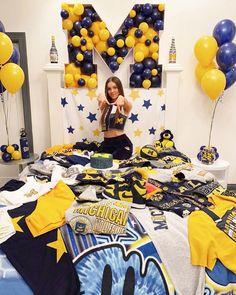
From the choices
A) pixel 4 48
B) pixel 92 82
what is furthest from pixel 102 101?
pixel 4 48

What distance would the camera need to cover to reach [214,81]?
263 centimetres

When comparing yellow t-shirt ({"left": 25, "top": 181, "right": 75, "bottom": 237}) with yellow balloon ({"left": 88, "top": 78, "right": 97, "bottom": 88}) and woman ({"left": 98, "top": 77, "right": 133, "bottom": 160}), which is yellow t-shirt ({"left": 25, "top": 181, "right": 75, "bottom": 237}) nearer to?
woman ({"left": 98, "top": 77, "right": 133, "bottom": 160})

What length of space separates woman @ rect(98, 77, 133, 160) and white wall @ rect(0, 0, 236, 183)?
0.68 meters

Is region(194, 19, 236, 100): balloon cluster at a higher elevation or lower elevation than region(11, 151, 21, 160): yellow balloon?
higher

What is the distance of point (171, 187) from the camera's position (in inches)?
66.7

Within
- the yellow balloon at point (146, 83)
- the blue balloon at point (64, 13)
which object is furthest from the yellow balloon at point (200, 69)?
the blue balloon at point (64, 13)

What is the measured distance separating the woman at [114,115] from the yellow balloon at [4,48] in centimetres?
95

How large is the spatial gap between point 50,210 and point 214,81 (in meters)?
2.05

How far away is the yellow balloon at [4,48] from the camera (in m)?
2.26

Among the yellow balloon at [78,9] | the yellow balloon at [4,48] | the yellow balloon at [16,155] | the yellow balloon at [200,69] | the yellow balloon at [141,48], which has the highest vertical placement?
the yellow balloon at [78,9]

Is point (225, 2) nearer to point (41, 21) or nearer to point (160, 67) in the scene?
point (160, 67)

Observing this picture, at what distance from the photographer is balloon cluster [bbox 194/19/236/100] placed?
261 centimetres

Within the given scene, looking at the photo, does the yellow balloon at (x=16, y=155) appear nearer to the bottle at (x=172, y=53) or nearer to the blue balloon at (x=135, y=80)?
the blue balloon at (x=135, y=80)

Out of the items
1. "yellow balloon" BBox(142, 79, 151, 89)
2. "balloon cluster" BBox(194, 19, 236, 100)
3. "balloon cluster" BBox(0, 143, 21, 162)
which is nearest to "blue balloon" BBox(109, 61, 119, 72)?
"yellow balloon" BBox(142, 79, 151, 89)
